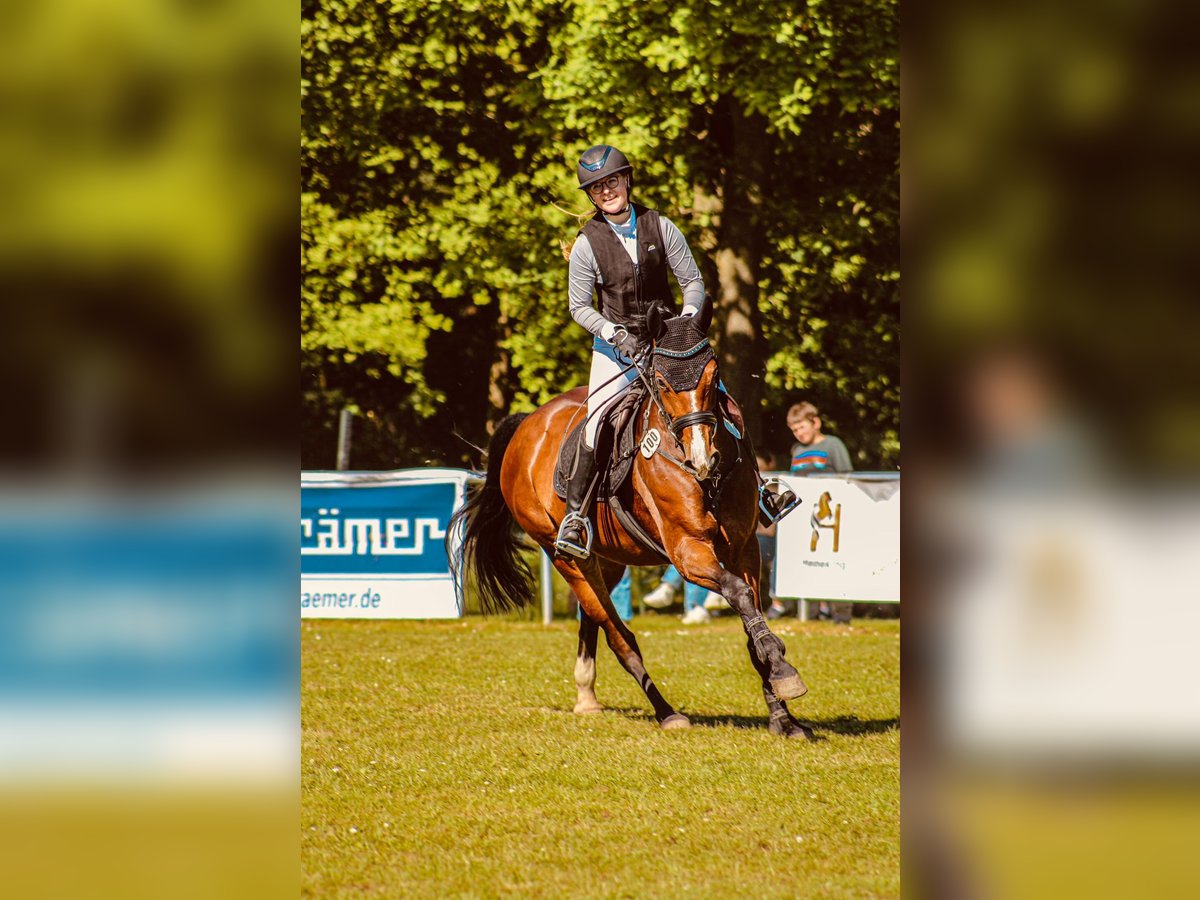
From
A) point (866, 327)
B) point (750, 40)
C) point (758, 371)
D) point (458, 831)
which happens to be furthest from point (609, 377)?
point (866, 327)

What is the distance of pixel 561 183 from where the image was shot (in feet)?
78.8

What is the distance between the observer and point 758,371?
23.2 m

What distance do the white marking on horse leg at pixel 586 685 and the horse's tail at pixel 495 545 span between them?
1.61 m

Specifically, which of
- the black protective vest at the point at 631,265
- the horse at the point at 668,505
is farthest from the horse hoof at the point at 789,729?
the black protective vest at the point at 631,265

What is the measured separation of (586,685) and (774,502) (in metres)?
→ 2.03

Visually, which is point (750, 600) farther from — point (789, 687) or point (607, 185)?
point (607, 185)

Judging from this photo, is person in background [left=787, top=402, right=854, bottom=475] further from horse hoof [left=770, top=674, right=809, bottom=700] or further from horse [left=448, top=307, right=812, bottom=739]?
horse hoof [left=770, top=674, right=809, bottom=700]

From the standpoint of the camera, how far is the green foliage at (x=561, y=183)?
20922 mm

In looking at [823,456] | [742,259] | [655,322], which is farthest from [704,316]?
[742,259]

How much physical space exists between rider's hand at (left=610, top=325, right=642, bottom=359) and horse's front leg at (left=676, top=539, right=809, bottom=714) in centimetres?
116
